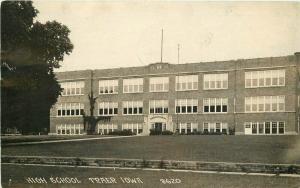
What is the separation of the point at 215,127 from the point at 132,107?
27.3ft

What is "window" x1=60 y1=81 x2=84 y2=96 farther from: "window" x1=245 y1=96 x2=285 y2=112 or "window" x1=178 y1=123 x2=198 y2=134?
"window" x1=245 y1=96 x2=285 y2=112

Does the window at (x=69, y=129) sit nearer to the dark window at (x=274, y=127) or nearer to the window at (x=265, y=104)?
the window at (x=265, y=104)

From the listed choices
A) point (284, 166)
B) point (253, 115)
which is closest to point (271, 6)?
point (284, 166)

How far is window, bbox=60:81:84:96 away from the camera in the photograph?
1719 inches

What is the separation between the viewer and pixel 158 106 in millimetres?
43031

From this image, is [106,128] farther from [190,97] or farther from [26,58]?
[26,58]

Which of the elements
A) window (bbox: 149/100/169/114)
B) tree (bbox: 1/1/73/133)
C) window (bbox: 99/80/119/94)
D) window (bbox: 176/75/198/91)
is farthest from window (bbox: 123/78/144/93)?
tree (bbox: 1/1/73/133)

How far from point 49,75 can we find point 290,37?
44.3 ft

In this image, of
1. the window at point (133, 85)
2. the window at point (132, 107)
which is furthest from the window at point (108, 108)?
the window at point (133, 85)

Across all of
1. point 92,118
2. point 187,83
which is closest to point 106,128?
point 92,118

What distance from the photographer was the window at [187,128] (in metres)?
40.9

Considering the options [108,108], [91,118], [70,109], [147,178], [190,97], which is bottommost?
[147,178]

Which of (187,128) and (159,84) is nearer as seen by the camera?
(187,128)

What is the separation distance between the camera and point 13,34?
19094mm
